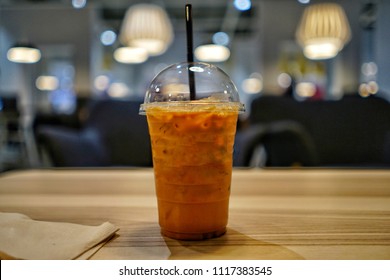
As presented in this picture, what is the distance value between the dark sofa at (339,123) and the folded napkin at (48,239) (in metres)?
1.59

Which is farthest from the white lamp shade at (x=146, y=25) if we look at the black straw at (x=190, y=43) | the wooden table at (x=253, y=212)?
the black straw at (x=190, y=43)

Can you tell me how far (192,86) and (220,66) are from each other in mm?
5309

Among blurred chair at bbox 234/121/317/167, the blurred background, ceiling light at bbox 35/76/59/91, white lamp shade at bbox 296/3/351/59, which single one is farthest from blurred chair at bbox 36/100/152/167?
ceiling light at bbox 35/76/59/91

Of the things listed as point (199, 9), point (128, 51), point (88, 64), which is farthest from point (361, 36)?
point (88, 64)

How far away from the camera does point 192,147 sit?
0.46m

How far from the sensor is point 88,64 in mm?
7406

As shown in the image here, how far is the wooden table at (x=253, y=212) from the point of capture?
0.42m

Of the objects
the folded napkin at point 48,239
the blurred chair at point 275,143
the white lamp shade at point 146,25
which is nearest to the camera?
the folded napkin at point 48,239

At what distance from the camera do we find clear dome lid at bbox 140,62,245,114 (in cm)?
48

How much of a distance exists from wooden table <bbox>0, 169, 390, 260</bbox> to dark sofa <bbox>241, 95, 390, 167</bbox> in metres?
1.04

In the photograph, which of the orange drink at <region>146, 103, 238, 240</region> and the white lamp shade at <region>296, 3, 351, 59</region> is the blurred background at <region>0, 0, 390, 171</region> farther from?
the orange drink at <region>146, 103, 238, 240</region>

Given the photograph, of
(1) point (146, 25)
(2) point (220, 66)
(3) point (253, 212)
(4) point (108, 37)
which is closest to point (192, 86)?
(3) point (253, 212)

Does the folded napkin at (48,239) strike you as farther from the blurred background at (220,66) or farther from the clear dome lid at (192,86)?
the blurred background at (220,66)

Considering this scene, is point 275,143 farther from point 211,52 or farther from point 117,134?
point 211,52
